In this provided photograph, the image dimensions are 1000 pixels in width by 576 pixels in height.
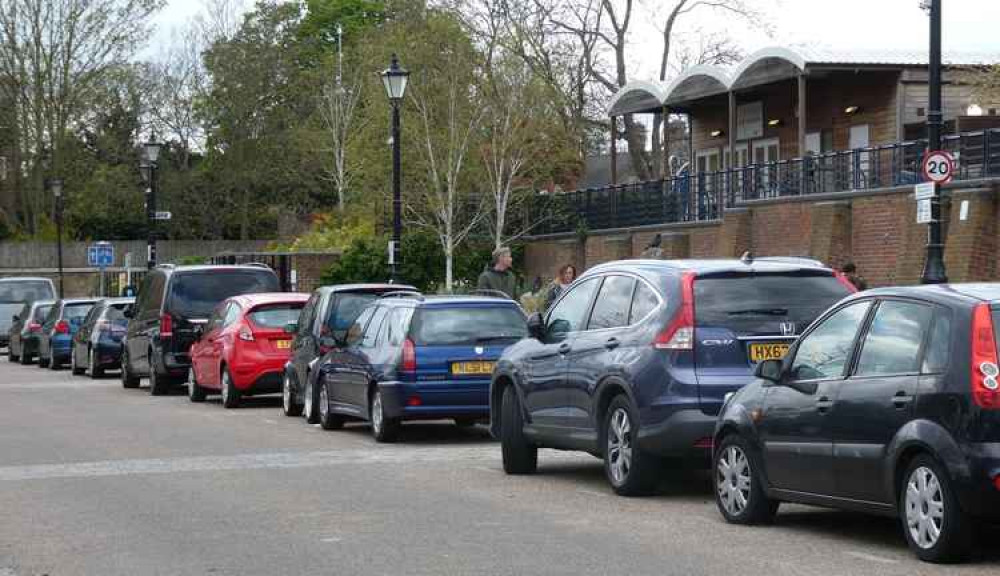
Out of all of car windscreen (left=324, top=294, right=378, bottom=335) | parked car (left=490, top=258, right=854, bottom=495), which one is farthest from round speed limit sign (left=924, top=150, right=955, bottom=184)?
parked car (left=490, top=258, right=854, bottom=495)

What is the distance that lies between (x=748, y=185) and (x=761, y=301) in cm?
2808

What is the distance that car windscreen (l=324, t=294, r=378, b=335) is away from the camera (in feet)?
73.5

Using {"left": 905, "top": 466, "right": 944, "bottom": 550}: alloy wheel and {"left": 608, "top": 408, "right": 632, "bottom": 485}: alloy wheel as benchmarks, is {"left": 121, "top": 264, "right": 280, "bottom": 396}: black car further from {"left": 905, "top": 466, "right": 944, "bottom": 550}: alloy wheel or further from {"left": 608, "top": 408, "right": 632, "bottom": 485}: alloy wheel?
{"left": 905, "top": 466, "right": 944, "bottom": 550}: alloy wheel

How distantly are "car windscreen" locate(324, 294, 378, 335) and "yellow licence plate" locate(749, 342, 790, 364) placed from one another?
10.1 metres

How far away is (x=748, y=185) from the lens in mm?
40531

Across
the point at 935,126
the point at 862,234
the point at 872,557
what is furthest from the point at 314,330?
the point at 862,234

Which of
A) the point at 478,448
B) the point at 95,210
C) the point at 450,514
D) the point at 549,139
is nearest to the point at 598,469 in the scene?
the point at 478,448

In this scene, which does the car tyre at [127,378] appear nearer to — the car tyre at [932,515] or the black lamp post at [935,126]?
the black lamp post at [935,126]

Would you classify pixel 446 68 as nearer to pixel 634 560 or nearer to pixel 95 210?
pixel 95 210

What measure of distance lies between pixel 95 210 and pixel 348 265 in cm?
3103

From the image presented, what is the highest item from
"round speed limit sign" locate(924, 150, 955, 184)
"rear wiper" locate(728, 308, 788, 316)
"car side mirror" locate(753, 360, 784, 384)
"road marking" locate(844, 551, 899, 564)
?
"round speed limit sign" locate(924, 150, 955, 184)

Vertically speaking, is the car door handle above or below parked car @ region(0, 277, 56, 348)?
above

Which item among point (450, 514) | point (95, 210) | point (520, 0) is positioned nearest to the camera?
point (450, 514)

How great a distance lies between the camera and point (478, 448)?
17875mm
